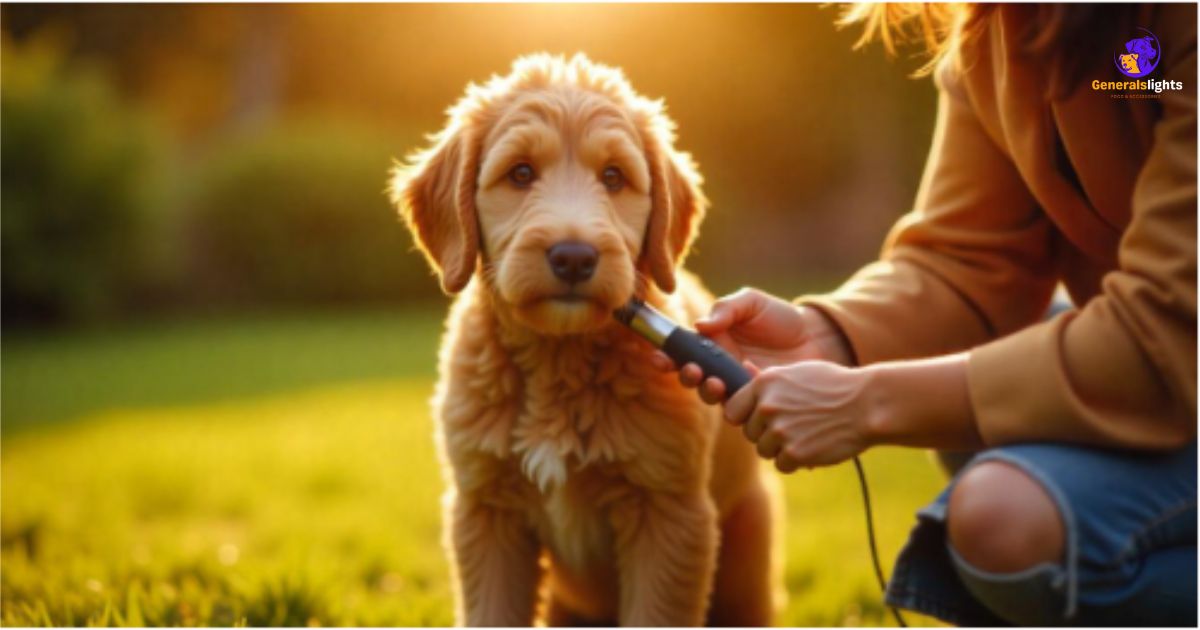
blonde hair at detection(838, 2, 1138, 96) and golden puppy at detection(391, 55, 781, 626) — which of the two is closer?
blonde hair at detection(838, 2, 1138, 96)

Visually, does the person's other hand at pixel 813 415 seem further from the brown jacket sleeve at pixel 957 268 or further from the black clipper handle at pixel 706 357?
the brown jacket sleeve at pixel 957 268

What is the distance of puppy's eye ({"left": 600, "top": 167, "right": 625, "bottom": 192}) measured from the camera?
2.90 meters

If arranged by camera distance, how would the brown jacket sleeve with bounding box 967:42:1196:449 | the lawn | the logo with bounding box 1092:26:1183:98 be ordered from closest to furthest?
the brown jacket sleeve with bounding box 967:42:1196:449
the logo with bounding box 1092:26:1183:98
the lawn

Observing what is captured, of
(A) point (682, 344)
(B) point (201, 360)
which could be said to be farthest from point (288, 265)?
(A) point (682, 344)

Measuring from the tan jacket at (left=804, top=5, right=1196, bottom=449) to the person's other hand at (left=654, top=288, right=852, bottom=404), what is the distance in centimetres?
6

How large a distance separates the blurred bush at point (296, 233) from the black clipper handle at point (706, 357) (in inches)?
510

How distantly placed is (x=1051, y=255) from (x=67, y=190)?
12.0 m

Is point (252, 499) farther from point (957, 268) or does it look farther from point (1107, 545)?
point (1107, 545)

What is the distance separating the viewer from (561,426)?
2.92 meters

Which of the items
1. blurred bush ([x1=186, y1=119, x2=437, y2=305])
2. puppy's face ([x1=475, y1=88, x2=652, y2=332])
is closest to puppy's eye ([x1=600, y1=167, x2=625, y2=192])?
puppy's face ([x1=475, y1=88, x2=652, y2=332])

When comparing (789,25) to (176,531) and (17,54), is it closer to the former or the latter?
(17,54)

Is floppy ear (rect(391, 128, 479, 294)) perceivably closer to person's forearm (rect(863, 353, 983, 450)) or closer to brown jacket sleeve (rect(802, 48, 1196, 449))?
person's forearm (rect(863, 353, 983, 450))

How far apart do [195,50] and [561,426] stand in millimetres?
24046

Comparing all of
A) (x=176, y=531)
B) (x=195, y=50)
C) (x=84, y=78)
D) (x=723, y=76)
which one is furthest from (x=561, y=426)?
(x=195, y=50)
